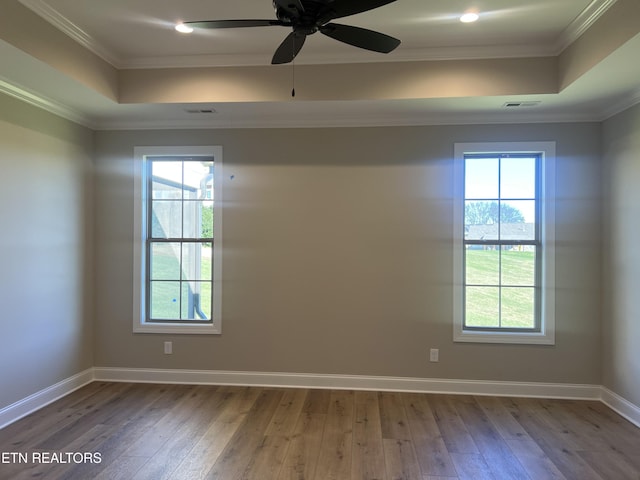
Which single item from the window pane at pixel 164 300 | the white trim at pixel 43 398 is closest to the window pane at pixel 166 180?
the window pane at pixel 164 300

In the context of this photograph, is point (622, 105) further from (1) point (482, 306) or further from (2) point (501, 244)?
(1) point (482, 306)

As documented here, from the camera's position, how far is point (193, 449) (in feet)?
8.27

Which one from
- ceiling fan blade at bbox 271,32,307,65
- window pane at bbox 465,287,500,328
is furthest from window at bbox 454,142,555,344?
ceiling fan blade at bbox 271,32,307,65

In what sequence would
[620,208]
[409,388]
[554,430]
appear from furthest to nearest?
[409,388], [620,208], [554,430]

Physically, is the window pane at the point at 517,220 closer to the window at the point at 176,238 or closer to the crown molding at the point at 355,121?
the crown molding at the point at 355,121

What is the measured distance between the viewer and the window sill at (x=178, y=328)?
3672 mm

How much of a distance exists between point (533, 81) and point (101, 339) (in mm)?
4651

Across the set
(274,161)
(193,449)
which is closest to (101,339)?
(193,449)

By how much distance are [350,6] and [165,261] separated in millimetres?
3085

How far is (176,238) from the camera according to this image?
380cm

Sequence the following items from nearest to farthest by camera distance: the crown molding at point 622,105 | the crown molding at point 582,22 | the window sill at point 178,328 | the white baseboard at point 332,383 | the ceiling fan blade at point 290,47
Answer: the ceiling fan blade at point 290,47 < the crown molding at point 582,22 < the crown molding at point 622,105 < the white baseboard at point 332,383 < the window sill at point 178,328

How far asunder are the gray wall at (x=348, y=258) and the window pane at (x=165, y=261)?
24 centimetres

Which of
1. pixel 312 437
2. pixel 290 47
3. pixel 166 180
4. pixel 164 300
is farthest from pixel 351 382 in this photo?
pixel 290 47

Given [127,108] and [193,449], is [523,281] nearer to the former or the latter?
[193,449]
